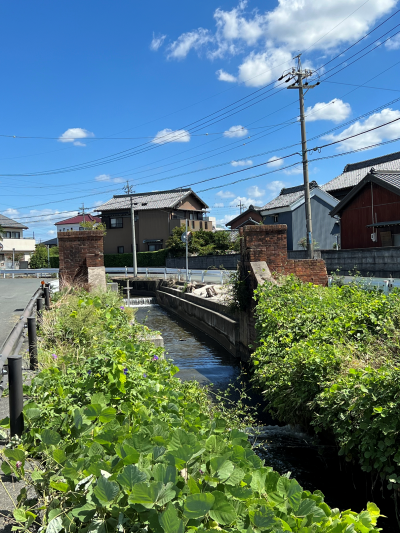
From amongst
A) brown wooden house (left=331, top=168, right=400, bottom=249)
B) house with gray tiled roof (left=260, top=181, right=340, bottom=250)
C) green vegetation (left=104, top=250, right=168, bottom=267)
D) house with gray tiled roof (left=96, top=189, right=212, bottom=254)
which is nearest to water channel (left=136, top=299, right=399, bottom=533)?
brown wooden house (left=331, top=168, right=400, bottom=249)

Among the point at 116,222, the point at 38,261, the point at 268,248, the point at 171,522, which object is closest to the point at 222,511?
the point at 171,522

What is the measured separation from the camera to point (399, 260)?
15.8 m

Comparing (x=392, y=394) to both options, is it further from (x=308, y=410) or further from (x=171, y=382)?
(x=171, y=382)

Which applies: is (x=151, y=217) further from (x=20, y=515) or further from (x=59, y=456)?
(x=20, y=515)

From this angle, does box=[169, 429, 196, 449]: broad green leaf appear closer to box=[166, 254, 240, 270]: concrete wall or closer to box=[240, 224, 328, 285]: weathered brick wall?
box=[240, 224, 328, 285]: weathered brick wall

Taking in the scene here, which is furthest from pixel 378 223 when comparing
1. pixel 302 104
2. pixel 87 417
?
pixel 87 417

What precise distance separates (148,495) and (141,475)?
11cm

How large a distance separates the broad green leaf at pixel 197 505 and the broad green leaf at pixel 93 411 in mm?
1227

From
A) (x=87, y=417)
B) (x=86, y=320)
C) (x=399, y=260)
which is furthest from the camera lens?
(x=399, y=260)

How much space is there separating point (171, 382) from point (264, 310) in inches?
180

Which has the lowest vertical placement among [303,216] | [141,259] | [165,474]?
[165,474]

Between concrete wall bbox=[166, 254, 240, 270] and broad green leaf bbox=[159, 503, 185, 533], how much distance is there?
32.4 metres

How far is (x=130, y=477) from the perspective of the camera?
1823mm

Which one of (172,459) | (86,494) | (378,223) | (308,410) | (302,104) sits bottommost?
(308,410)
